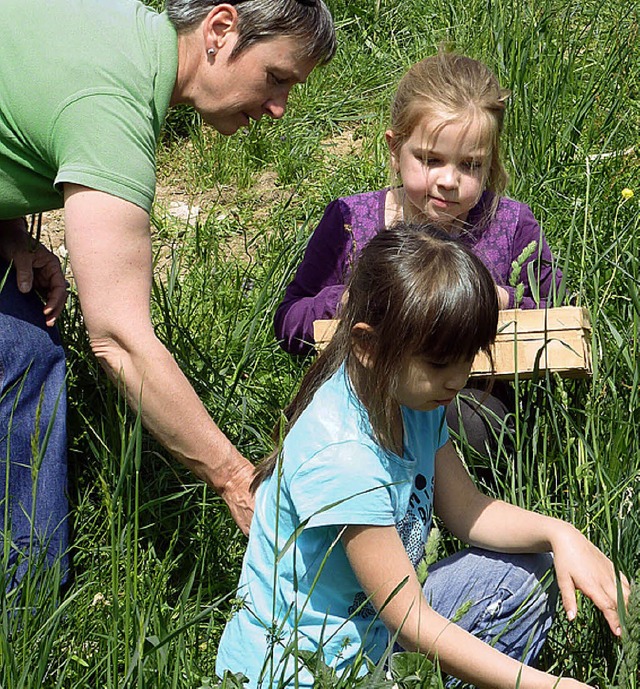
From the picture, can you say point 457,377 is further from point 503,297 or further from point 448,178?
point 448,178

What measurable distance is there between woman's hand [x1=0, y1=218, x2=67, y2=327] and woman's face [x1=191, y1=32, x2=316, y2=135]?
0.52m

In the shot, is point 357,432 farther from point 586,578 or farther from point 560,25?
point 560,25

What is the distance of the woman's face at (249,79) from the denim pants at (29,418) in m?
0.61

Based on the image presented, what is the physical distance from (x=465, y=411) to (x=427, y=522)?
0.70m

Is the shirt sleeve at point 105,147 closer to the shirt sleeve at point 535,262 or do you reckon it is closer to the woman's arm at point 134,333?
the woman's arm at point 134,333

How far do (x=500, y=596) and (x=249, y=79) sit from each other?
48.2 inches

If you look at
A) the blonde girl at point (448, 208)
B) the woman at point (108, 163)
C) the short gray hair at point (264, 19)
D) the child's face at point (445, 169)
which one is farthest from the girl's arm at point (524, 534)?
the short gray hair at point (264, 19)

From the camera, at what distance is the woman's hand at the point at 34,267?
103 inches

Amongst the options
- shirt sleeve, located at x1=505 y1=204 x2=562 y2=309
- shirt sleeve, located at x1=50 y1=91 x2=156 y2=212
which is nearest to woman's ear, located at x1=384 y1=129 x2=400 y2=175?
shirt sleeve, located at x1=505 y1=204 x2=562 y2=309

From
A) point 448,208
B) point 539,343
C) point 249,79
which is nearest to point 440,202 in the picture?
point 448,208

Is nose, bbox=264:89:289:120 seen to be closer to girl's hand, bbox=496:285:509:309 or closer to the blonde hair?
the blonde hair

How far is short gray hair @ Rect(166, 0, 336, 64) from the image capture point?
242 centimetres

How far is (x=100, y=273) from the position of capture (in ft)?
7.20

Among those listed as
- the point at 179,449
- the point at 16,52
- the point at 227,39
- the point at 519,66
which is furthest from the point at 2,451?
the point at 519,66
